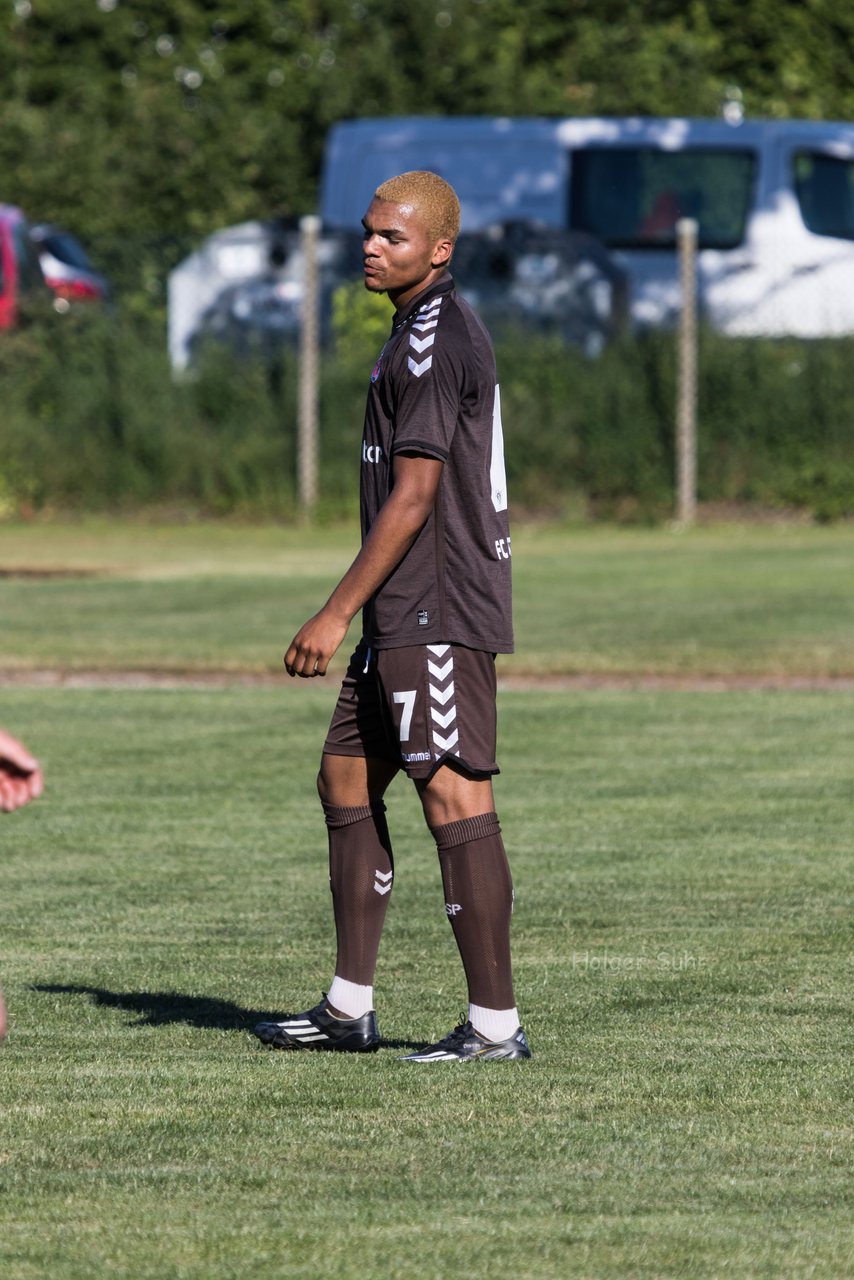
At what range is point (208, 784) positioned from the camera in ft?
31.4

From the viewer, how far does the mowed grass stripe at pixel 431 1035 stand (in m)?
4.16

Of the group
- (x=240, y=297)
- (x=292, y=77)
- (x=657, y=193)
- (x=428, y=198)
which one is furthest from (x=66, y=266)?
(x=428, y=198)

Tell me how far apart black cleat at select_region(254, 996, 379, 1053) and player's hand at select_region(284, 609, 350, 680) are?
806 mm

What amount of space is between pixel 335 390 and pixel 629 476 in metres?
2.51

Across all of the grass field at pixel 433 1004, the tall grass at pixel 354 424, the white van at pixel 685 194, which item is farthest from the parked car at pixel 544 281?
the grass field at pixel 433 1004

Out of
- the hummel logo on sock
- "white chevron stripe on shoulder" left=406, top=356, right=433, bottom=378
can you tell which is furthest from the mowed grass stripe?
"white chevron stripe on shoulder" left=406, top=356, right=433, bottom=378

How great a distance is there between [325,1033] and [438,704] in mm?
803

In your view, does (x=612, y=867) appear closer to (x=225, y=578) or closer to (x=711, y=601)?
(x=711, y=601)

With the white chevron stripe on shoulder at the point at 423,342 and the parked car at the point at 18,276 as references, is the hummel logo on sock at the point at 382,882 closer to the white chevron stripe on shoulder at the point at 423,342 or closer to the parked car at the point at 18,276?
the white chevron stripe on shoulder at the point at 423,342

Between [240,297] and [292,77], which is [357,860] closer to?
[240,297]

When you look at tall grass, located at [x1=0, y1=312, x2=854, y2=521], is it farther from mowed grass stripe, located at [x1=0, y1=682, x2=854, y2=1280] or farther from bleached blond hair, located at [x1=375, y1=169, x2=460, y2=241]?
bleached blond hair, located at [x1=375, y1=169, x2=460, y2=241]

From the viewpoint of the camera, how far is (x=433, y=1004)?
6.05 metres

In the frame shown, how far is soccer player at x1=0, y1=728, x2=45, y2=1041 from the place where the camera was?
344 cm

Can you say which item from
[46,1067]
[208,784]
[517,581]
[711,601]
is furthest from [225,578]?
[46,1067]
